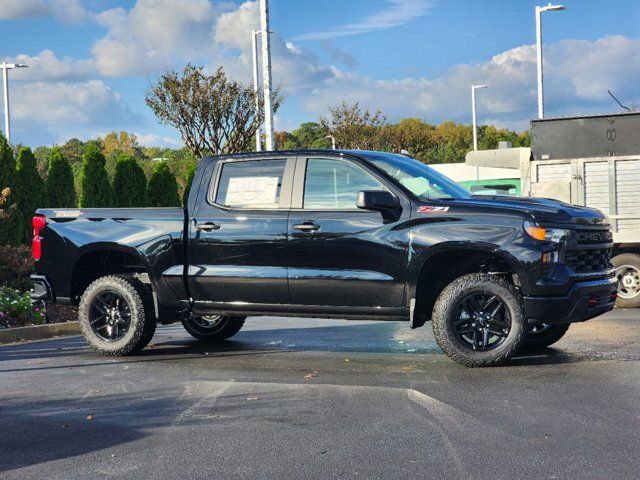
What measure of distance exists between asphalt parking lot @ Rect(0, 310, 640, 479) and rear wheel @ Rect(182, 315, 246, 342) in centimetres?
66

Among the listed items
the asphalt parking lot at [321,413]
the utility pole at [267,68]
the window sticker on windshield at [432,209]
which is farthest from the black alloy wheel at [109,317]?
the utility pole at [267,68]

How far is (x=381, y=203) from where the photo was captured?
26.5ft

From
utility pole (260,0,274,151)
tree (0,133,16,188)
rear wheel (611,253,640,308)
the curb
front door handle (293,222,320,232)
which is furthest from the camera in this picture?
utility pole (260,0,274,151)

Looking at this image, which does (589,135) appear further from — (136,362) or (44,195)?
(44,195)

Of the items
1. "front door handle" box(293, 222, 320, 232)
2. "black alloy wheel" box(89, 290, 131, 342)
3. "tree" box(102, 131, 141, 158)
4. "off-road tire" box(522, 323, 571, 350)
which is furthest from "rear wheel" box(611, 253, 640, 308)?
"tree" box(102, 131, 141, 158)

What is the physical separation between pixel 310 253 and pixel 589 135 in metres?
7.56

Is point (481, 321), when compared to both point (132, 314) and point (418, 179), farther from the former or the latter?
point (132, 314)

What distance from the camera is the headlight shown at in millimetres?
7785

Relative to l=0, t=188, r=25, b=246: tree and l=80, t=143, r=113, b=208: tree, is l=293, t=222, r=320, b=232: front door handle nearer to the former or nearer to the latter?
l=0, t=188, r=25, b=246: tree

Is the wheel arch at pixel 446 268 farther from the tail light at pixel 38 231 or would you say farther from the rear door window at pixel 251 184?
the tail light at pixel 38 231

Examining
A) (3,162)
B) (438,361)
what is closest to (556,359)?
(438,361)

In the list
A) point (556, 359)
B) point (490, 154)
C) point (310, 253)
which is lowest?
point (556, 359)

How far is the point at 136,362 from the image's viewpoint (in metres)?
9.09

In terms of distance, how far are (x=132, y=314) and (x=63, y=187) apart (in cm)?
1194
